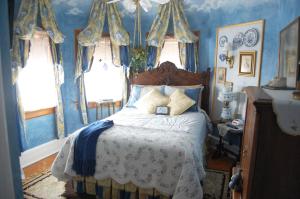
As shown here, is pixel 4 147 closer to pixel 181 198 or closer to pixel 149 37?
pixel 181 198

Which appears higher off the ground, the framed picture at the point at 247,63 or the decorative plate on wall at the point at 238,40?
the decorative plate on wall at the point at 238,40

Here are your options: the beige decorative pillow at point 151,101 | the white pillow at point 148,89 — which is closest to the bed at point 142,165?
the beige decorative pillow at point 151,101

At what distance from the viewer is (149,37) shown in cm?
448

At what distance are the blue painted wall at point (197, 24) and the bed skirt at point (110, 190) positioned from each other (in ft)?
5.32

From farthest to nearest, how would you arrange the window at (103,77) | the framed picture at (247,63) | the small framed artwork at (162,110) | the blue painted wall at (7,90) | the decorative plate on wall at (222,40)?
the window at (103,77)
the decorative plate on wall at (222,40)
the small framed artwork at (162,110)
the framed picture at (247,63)
the blue painted wall at (7,90)

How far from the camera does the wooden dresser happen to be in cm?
120

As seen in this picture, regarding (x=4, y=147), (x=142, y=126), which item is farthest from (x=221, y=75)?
(x=4, y=147)

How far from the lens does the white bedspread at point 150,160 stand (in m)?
2.18

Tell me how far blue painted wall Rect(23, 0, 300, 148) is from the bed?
1.58 meters

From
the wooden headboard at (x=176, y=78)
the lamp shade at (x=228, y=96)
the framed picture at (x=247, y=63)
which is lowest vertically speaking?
the lamp shade at (x=228, y=96)

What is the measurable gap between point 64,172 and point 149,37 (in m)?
3.03

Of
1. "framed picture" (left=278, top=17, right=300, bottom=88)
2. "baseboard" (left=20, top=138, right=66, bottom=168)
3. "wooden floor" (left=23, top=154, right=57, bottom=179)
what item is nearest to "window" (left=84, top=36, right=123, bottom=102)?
"baseboard" (left=20, top=138, right=66, bottom=168)

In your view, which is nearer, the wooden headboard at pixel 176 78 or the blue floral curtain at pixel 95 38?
the wooden headboard at pixel 176 78

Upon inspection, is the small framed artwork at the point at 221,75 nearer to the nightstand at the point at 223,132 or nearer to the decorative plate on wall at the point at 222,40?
the decorative plate on wall at the point at 222,40
